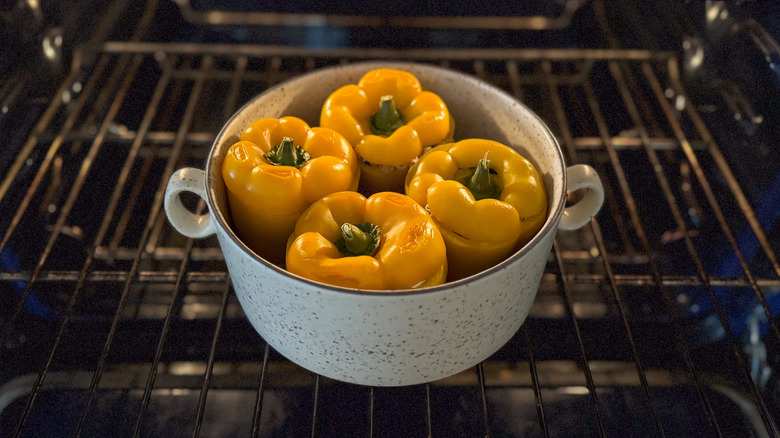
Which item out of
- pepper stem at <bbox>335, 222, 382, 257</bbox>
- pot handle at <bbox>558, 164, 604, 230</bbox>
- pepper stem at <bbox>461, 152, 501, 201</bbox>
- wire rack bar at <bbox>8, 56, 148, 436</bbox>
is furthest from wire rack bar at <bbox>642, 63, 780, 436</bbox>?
wire rack bar at <bbox>8, 56, 148, 436</bbox>

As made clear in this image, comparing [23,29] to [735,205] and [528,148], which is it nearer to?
[528,148]

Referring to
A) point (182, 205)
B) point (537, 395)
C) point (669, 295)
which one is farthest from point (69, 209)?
point (669, 295)

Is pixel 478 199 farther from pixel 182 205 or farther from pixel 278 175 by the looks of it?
pixel 182 205

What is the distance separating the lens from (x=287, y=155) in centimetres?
70

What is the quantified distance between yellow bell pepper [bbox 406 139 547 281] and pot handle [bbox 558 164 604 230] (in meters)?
0.04

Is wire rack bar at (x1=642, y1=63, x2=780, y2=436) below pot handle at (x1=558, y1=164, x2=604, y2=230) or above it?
below

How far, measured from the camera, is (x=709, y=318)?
2.96 feet

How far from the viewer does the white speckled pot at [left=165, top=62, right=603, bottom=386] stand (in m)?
0.57

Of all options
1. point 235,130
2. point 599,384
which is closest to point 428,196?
point 235,130

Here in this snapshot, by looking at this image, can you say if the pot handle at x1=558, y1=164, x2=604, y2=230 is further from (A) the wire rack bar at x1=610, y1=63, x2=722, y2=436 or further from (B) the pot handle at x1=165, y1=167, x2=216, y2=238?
(B) the pot handle at x1=165, y1=167, x2=216, y2=238

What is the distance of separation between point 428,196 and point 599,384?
1.18ft

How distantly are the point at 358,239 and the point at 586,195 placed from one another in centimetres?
29

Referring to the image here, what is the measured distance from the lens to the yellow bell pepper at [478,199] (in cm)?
65

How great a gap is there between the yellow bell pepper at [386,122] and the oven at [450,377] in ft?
0.78
